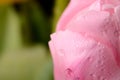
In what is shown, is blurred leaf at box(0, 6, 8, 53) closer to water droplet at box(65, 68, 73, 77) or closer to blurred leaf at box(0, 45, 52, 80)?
blurred leaf at box(0, 45, 52, 80)

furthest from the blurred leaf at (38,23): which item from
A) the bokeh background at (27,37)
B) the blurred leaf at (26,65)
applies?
the blurred leaf at (26,65)

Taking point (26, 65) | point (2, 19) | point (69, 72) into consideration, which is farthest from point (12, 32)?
point (69, 72)

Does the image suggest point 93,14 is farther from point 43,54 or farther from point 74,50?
point 43,54

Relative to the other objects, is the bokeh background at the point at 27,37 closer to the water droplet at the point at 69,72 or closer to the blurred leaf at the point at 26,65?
the blurred leaf at the point at 26,65

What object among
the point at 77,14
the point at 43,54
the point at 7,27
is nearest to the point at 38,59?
the point at 43,54

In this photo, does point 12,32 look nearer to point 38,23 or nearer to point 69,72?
point 38,23
